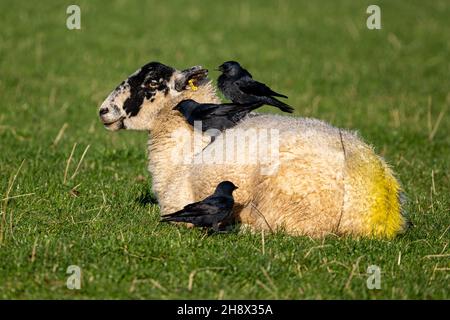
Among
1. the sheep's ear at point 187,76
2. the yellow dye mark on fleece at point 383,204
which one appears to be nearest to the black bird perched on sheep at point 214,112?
the sheep's ear at point 187,76

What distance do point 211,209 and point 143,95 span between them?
1.85 meters

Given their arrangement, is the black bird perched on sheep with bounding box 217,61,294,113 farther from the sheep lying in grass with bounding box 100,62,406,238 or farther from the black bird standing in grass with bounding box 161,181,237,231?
the black bird standing in grass with bounding box 161,181,237,231

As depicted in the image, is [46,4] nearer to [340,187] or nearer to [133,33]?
[133,33]

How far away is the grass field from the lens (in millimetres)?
7160

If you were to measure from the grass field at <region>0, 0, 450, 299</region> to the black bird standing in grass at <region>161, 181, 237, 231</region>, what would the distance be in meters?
0.17

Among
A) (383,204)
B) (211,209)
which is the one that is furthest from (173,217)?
(383,204)

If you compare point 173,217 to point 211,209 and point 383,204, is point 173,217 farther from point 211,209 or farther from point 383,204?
point 383,204

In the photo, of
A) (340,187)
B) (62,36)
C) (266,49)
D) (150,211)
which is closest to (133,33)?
(62,36)

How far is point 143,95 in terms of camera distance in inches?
366

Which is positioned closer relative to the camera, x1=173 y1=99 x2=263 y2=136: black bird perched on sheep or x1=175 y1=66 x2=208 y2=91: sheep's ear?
x1=173 y1=99 x2=263 y2=136: black bird perched on sheep

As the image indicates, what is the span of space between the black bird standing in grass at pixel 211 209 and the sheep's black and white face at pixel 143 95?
1564 millimetres

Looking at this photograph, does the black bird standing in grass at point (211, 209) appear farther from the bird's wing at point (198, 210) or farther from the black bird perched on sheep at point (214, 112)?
the black bird perched on sheep at point (214, 112)

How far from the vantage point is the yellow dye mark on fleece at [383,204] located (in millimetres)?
8164

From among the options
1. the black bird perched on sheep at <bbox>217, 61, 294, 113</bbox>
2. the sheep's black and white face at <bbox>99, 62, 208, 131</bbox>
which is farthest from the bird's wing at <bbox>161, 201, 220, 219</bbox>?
the black bird perched on sheep at <bbox>217, 61, 294, 113</bbox>
